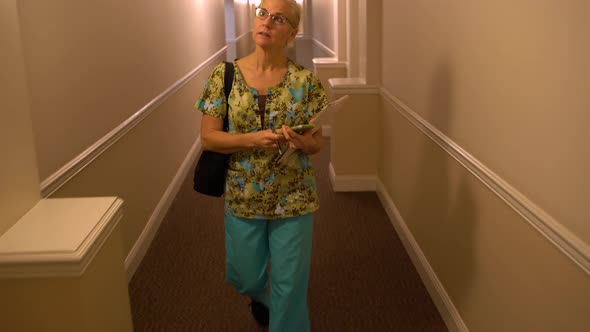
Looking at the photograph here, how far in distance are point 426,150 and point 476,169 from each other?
1009 mm

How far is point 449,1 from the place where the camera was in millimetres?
3184

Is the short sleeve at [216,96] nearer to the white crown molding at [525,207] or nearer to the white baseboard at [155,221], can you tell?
the white crown molding at [525,207]

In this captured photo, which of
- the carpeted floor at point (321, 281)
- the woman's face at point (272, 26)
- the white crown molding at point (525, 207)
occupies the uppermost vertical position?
the woman's face at point (272, 26)

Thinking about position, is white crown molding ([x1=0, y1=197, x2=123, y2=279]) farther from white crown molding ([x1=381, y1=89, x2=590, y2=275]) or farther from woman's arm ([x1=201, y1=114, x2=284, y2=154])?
white crown molding ([x1=381, y1=89, x2=590, y2=275])

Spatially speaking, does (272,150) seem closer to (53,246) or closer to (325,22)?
(53,246)

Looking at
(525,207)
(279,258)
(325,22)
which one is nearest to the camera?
(525,207)

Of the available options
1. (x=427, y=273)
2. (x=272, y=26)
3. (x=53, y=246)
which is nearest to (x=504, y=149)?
(x=272, y=26)

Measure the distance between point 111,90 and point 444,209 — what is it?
200 cm

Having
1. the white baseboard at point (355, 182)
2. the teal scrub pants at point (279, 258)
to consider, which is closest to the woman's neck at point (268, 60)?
the teal scrub pants at point (279, 258)

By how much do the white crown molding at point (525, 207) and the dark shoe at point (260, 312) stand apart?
123cm

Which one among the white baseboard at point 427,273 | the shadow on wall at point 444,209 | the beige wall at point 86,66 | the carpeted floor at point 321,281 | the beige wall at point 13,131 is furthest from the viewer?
the carpeted floor at point 321,281

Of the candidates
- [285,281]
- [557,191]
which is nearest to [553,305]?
[557,191]

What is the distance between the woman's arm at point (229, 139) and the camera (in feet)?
8.36

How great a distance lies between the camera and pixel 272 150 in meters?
2.67
